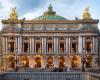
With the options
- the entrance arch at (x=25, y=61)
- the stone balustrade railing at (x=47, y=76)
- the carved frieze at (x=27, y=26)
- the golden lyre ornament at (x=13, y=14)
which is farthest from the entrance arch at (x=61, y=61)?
the stone balustrade railing at (x=47, y=76)

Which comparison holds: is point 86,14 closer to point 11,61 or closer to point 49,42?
point 49,42

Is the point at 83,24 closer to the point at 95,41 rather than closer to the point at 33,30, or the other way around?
the point at 95,41

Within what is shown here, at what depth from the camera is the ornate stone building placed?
441 ft

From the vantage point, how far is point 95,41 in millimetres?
134875

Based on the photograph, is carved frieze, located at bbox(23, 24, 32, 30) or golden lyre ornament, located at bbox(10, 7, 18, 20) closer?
carved frieze, located at bbox(23, 24, 32, 30)

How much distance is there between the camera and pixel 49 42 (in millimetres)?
136750

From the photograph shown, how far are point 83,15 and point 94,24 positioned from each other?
14.6 feet

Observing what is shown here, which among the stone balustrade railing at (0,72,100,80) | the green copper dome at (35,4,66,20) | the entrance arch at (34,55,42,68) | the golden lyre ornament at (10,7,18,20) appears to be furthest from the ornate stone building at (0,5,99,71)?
the stone balustrade railing at (0,72,100,80)

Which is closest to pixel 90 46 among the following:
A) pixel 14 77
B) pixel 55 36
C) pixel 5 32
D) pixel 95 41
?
pixel 95 41

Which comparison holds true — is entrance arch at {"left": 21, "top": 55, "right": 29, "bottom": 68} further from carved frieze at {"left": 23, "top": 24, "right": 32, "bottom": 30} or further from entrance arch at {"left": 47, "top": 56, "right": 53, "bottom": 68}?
carved frieze at {"left": 23, "top": 24, "right": 32, "bottom": 30}

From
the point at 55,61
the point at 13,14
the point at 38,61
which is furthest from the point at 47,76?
the point at 13,14

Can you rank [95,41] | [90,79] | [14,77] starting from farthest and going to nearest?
[95,41], [14,77], [90,79]

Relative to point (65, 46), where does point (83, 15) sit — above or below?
above

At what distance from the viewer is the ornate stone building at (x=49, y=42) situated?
134500 millimetres
